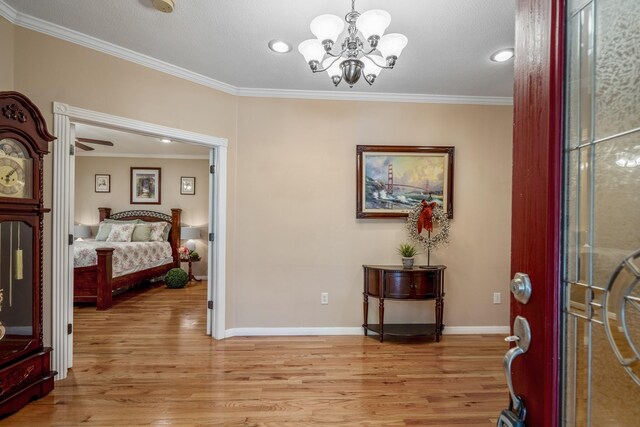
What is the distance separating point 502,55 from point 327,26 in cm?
175

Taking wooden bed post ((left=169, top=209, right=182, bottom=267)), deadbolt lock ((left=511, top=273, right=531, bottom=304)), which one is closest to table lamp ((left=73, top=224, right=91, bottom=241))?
wooden bed post ((left=169, top=209, right=182, bottom=267))

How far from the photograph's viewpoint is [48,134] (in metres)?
2.23

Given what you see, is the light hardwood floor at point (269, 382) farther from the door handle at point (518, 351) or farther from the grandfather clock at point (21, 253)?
the door handle at point (518, 351)

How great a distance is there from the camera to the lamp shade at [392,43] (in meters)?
1.90

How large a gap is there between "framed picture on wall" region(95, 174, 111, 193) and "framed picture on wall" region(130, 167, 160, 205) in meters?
0.47

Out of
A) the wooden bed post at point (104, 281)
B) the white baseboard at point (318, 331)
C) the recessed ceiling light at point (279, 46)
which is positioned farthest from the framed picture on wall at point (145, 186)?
the recessed ceiling light at point (279, 46)

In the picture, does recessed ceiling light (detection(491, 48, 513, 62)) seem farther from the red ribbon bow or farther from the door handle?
the door handle

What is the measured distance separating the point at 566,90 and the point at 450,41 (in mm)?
2243

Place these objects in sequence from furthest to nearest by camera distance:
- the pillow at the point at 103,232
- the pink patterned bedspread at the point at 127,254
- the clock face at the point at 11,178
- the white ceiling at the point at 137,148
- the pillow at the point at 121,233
A: 1. the pillow at the point at 103,232
2. the pillow at the point at 121,233
3. the white ceiling at the point at 137,148
4. the pink patterned bedspread at the point at 127,254
5. the clock face at the point at 11,178

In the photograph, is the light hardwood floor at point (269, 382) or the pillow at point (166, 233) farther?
the pillow at point (166, 233)

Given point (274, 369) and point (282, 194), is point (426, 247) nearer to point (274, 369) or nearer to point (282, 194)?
point (282, 194)

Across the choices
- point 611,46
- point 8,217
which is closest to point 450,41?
point 611,46

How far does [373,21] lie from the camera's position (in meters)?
1.73

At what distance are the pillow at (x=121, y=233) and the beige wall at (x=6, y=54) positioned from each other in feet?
14.0
